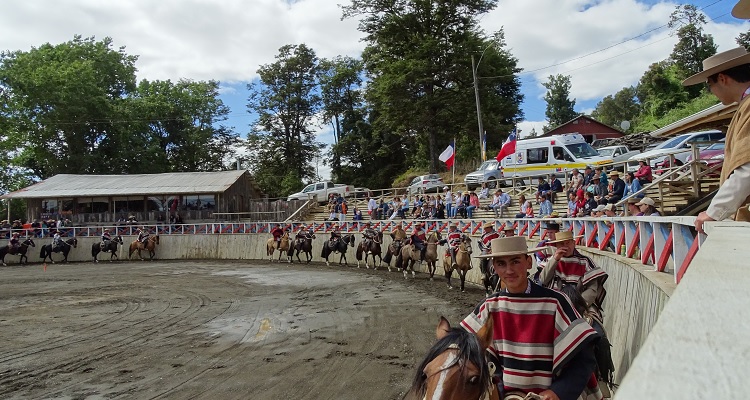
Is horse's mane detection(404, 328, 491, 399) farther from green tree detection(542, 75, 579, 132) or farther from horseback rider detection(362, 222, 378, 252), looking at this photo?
green tree detection(542, 75, 579, 132)

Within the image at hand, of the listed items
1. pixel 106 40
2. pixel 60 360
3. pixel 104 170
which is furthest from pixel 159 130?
pixel 60 360

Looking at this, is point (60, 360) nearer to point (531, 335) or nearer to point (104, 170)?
point (531, 335)

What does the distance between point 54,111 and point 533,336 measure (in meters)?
59.3

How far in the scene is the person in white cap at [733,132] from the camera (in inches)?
112

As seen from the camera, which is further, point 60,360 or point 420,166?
point 420,166

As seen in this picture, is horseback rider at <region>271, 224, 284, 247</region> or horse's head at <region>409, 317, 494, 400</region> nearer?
horse's head at <region>409, 317, 494, 400</region>

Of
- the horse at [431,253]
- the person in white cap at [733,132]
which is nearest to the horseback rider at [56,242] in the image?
the horse at [431,253]

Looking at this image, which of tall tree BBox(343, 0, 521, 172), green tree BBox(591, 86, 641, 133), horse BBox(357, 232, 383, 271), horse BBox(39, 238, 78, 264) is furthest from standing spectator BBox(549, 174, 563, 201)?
green tree BBox(591, 86, 641, 133)

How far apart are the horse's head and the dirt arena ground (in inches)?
149

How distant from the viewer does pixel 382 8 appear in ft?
150

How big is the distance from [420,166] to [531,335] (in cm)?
5025

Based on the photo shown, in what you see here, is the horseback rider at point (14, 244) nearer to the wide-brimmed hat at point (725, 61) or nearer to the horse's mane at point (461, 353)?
the horse's mane at point (461, 353)

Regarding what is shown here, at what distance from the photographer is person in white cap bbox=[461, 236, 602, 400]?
3129 mm

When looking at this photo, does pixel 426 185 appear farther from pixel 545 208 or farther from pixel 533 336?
pixel 533 336
